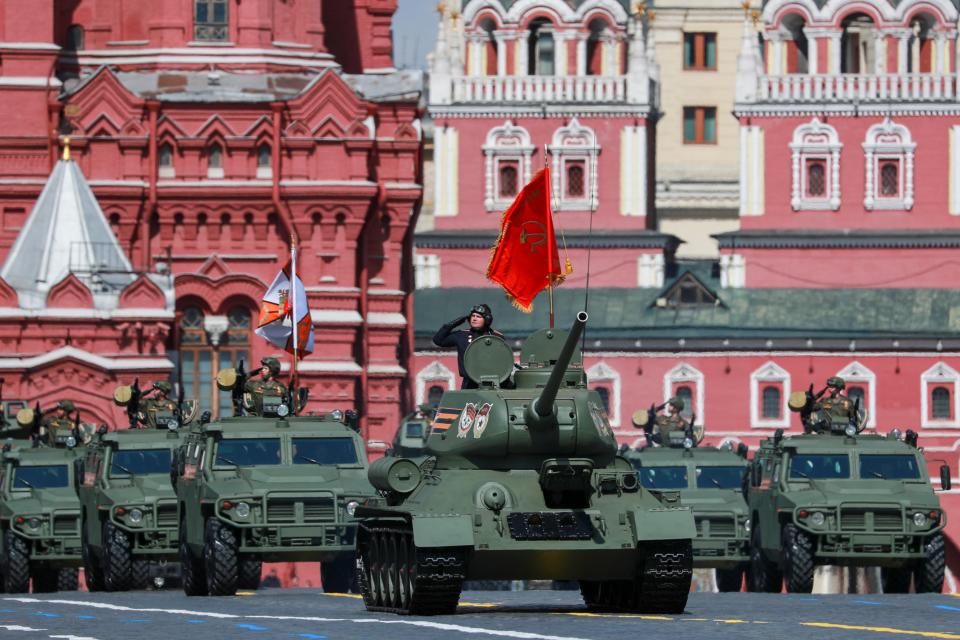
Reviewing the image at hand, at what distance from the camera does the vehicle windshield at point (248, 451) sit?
31688 mm

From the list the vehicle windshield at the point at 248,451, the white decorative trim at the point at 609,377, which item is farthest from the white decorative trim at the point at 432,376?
the vehicle windshield at the point at 248,451

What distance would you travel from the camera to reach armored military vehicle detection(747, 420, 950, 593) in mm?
33188

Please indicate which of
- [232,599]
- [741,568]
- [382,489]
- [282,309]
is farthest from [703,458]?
[382,489]

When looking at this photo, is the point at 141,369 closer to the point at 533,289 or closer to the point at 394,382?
the point at 394,382

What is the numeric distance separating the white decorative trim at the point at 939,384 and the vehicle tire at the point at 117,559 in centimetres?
5492

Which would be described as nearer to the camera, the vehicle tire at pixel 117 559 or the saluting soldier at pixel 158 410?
the vehicle tire at pixel 117 559

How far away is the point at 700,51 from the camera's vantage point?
381 feet

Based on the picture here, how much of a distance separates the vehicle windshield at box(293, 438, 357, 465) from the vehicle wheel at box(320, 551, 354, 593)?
1.65m

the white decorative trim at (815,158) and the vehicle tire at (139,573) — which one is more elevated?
the white decorative trim at (815,158)

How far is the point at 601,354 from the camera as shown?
88.2 meters

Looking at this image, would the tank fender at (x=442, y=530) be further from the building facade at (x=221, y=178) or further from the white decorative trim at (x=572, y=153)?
the white decorative trim at (x=572, y=153)

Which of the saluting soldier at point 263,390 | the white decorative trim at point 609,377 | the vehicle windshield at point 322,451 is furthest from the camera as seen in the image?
the white decorative trim at point 609,377

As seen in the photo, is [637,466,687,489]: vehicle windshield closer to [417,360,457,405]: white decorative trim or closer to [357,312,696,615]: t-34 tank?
[357,312,696,615]: t-34 tank

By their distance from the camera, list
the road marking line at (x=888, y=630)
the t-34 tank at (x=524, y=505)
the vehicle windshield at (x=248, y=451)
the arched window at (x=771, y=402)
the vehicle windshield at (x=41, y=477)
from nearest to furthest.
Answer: the road marking line at (x=888, y=630), the t-34 tank at (x=524, y=505), the vehicle windshield at (x=248, y=451), the vehicle windshield at (x=41, y=477), the arched window at (x=771, y=402)
